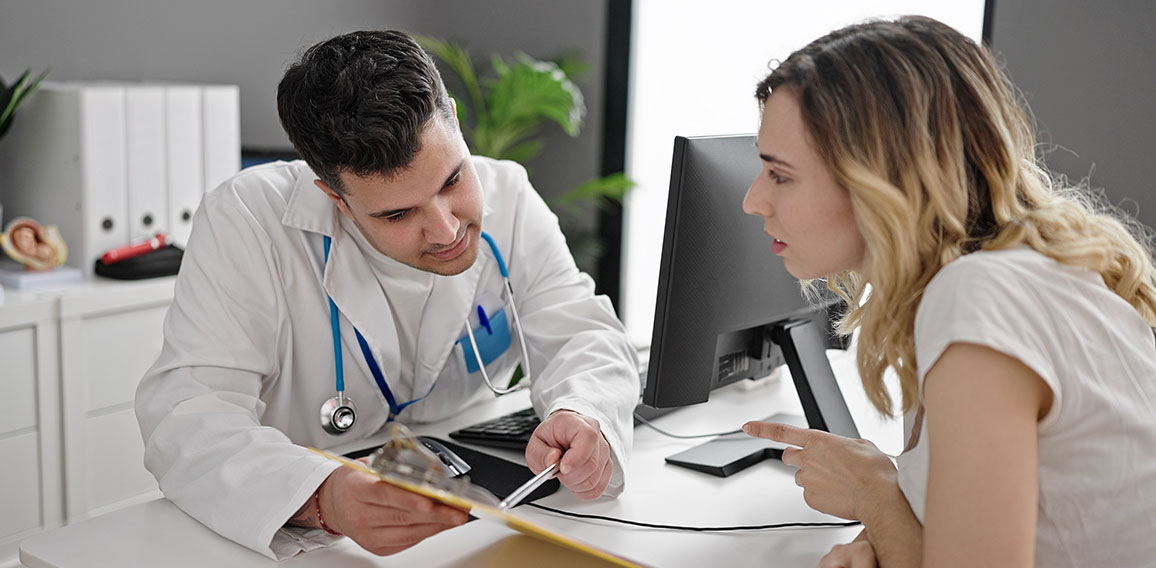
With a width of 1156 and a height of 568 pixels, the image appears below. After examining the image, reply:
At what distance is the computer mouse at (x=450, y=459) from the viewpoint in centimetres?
133

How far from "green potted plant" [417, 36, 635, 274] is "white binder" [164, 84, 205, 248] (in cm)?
80

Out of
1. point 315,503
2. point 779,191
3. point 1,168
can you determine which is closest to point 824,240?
point 779,191

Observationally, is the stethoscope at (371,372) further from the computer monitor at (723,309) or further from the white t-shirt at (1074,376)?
the white t-shirt at (1074,376)

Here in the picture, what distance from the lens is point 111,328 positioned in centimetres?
245

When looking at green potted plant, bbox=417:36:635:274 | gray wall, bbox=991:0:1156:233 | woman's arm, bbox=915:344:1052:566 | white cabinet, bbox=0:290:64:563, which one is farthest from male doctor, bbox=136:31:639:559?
green potted plant, bbox=417:36:635:274

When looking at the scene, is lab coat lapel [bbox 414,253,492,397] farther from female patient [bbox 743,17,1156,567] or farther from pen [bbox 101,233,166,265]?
pen [bbox 101,233,166,265]

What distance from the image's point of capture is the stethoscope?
58.7 inches

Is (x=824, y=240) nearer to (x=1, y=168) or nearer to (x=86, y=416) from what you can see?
(x=86, y=416)

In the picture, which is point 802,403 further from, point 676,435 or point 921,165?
point 921,165

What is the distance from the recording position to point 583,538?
121 centimetres

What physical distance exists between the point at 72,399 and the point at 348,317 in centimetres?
121

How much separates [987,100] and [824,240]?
22 centimetres

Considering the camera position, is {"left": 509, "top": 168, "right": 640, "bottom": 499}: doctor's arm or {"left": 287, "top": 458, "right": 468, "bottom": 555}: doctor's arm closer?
{"left": 287, "top": 458, "right": 468, "bottom": 555}: doctor's arm

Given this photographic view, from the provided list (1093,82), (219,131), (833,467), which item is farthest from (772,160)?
(219,131)
